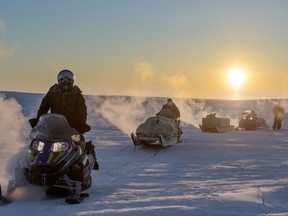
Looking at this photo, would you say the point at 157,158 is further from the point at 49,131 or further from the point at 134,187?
the point at 49,131

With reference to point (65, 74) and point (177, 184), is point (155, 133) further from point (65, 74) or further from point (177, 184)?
point (65, 74)

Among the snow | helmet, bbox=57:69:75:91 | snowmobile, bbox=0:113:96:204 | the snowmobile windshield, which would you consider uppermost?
helmet, bbox=57:69:75:91

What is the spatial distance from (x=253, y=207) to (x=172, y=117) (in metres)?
12.0

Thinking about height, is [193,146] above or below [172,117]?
below

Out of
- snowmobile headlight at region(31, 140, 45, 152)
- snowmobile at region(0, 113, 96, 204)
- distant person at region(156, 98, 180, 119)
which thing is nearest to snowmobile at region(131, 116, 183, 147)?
distant person at region(156, 98, 180, 119)

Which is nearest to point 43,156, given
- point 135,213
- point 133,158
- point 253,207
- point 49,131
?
point 49,131

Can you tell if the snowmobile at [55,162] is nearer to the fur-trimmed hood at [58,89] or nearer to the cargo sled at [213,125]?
the fur-trimmed hood at [58,89]

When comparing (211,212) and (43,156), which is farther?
(43,156)

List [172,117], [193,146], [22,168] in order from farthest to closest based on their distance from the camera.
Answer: [172,117] < [193,146] < [22,168]

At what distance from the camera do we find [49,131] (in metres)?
6.57

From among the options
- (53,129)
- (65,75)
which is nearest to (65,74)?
(65,75)

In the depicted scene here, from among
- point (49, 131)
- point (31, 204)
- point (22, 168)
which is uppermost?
point (49, 131)

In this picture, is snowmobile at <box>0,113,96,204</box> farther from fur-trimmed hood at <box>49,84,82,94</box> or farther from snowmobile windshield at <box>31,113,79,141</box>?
fur-trimmed hood at <box>49,84,82,94</box>

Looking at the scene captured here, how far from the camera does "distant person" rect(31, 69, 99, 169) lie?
7.38m
